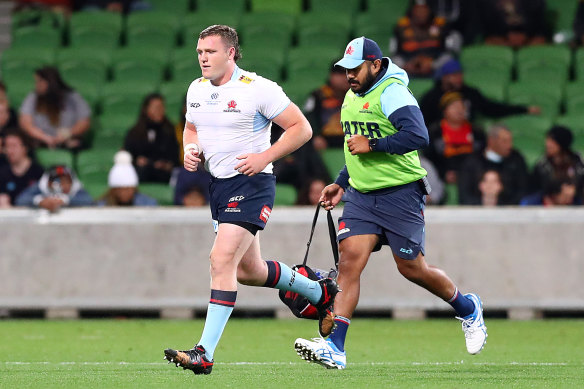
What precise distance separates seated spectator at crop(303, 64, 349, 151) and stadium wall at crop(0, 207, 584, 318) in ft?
9.02

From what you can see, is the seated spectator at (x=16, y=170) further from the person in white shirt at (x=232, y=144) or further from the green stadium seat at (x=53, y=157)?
the person in white shirt at (x=232, y=144)

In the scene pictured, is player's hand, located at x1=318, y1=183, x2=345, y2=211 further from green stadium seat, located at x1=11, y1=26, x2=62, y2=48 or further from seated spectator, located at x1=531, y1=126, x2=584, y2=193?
green stadium seat, located at x1=11, y1=26, x2=62, y2=48

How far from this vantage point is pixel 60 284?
12.2 metres

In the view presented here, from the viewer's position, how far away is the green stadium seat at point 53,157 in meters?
15.1

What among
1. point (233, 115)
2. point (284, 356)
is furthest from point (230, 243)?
point (284, 356)

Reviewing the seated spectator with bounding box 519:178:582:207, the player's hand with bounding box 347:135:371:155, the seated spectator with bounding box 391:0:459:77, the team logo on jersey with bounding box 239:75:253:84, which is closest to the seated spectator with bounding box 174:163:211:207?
the seated spectator with bounding box 519:178:582:207

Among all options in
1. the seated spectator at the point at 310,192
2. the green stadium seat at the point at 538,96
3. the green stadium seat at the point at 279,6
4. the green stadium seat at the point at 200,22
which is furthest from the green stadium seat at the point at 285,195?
the green stadium seat at the point at 279,6

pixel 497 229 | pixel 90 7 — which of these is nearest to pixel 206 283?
pixel 497 229

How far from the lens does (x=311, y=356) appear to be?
7684mm

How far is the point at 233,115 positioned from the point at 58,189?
20.7 feet

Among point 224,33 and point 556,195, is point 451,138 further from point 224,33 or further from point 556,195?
point 224,33

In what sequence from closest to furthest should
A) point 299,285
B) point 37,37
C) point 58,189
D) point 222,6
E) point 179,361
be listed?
point 179,361 → point 299,285 → point 58,189 → point 37,37 → point 222,6

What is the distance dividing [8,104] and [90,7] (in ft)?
12.3

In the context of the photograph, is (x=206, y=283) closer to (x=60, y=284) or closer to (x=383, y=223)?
(x=60, y=284)
